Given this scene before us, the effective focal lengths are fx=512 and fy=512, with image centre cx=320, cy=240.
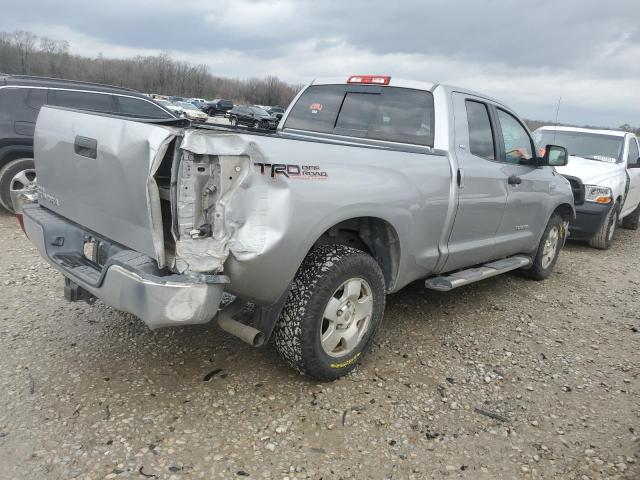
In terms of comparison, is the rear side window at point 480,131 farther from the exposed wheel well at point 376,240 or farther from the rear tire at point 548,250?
the rear tire at point 548,250

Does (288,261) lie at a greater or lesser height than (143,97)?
lesser

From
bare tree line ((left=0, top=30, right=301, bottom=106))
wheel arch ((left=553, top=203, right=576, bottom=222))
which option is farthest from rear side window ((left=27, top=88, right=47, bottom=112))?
bare tree line ((left=0, top=30, right=301, bottom=106))

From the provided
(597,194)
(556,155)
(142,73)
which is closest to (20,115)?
(556,155)

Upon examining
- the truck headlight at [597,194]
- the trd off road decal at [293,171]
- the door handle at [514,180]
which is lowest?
the truck headlight at [597,194]

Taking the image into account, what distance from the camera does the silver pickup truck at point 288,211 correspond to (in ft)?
7.81

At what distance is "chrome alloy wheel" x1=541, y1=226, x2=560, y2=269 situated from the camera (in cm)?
564

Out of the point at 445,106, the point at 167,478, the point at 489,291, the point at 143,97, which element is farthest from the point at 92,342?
the point at 143,97

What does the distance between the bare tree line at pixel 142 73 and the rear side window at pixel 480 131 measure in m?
76.6

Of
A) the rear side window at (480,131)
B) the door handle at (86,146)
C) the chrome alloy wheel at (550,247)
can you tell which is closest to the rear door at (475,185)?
the rear side window at (480,131)

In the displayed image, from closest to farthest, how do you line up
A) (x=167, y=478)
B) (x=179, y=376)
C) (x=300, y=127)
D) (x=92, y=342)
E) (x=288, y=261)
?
(x=167, y=478) → (x=288, y=261) → (x=179, y=376) → (x=92, y=342) → (x=300, y=127)

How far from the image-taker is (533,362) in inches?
149

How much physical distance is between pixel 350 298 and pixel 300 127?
2043mm

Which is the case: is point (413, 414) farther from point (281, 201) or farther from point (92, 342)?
point (92, 342)

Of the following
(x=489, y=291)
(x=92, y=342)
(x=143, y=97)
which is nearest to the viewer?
(x=92, y=342)
